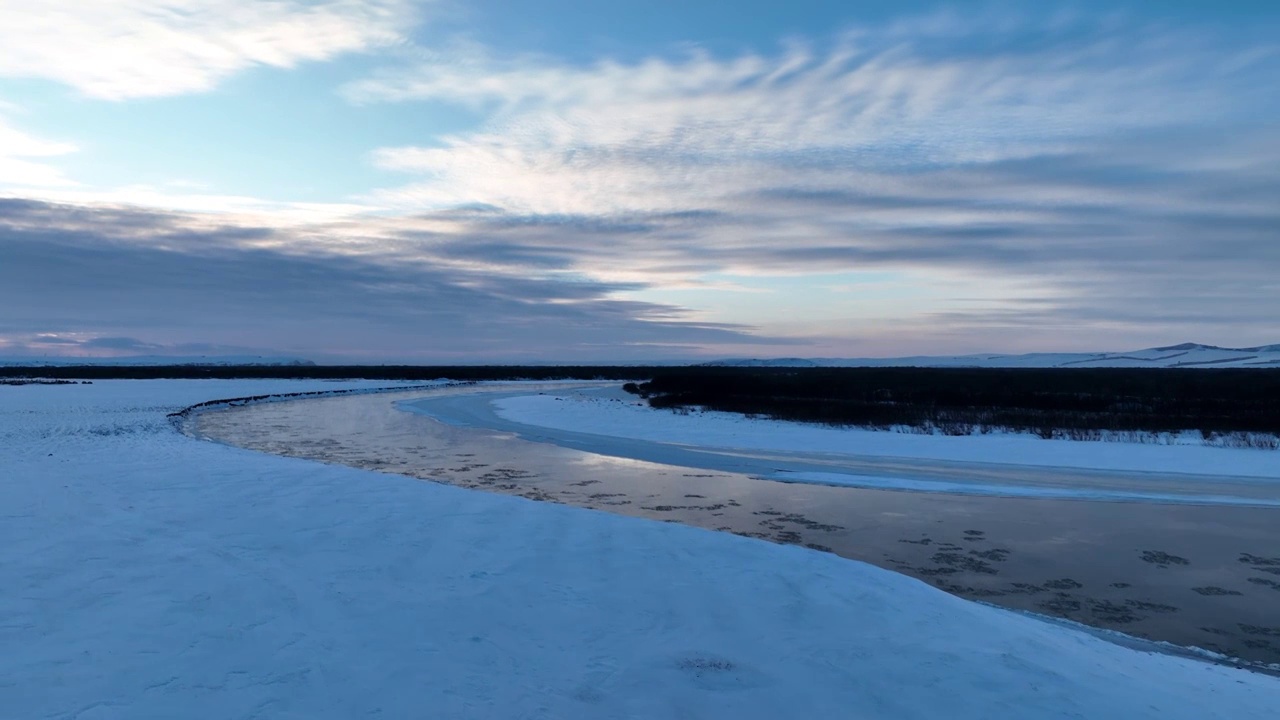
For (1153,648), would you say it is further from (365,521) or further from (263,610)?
(365,521)

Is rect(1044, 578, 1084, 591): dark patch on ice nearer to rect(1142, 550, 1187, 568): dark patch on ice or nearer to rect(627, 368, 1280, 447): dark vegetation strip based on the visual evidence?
rect(1142, 550, 1187, 568): dark patch on ice

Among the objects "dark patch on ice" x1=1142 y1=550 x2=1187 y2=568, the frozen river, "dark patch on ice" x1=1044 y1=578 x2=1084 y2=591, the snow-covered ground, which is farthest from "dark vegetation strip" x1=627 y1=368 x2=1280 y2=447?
the snow-covered ground

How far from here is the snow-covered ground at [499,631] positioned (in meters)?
4.55

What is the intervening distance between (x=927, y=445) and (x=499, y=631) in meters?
16.6

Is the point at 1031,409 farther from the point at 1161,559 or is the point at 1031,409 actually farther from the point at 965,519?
the point at 1161,559

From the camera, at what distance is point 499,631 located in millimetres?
5621

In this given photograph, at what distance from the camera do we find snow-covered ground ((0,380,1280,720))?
14.9ft

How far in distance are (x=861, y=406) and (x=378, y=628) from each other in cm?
2961

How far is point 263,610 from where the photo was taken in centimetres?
577

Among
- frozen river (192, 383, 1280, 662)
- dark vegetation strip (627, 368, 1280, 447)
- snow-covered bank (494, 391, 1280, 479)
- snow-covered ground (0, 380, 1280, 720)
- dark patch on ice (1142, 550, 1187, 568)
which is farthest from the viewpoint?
dark vegetation strip (627, 368, 1280, 447)

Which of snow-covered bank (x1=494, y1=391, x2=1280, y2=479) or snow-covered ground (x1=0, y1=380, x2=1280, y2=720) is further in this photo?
snow-covered bank (x1=494, y1=391, x2=1280, y2=479)

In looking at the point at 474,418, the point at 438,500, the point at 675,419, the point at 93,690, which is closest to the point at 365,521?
the point at 438,500

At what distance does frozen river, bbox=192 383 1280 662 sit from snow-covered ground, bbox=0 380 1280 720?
5.01 feet

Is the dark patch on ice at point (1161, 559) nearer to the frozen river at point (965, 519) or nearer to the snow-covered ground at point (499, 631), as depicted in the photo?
the frozen river at point (965, 519)
